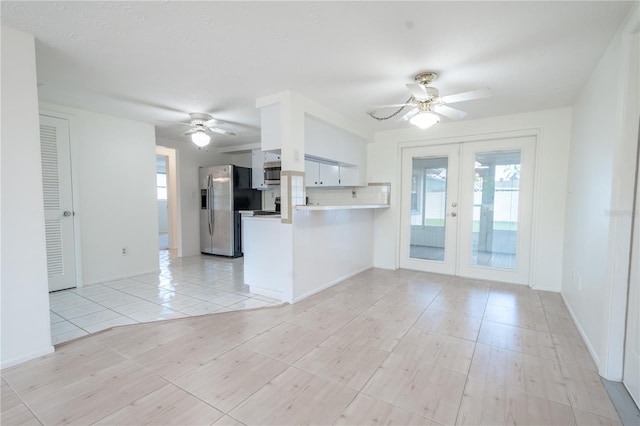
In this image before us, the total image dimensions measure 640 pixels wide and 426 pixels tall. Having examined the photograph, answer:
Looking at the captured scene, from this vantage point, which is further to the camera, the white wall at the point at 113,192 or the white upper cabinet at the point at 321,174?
the white upper cabinet at the point at 321,174

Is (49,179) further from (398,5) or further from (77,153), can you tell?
(398,5)

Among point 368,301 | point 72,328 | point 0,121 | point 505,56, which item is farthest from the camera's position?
point 368,301

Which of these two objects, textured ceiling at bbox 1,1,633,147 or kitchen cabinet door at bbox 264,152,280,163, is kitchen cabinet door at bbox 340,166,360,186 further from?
textured ceiling at bbox 1,1,633,147

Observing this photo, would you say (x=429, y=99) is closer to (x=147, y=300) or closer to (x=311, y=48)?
(x=311, y=48)

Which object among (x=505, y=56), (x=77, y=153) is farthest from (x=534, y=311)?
(x=77, y=153)

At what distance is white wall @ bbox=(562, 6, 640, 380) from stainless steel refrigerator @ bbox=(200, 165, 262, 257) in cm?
507

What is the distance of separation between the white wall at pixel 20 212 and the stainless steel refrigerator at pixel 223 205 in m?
3.63

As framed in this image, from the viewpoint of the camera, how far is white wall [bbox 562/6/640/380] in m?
1.79

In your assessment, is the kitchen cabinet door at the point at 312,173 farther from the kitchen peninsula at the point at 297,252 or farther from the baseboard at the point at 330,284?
the baseboard at the point at 330,284

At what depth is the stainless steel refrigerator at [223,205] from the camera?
5.70 meters

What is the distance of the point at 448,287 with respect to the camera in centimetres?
379

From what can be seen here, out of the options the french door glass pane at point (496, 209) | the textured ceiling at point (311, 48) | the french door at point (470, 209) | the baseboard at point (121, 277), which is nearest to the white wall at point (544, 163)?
the french door at point (470, 209)

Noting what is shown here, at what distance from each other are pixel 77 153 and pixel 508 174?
564cm

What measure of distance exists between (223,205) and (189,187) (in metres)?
Result: 0.86
